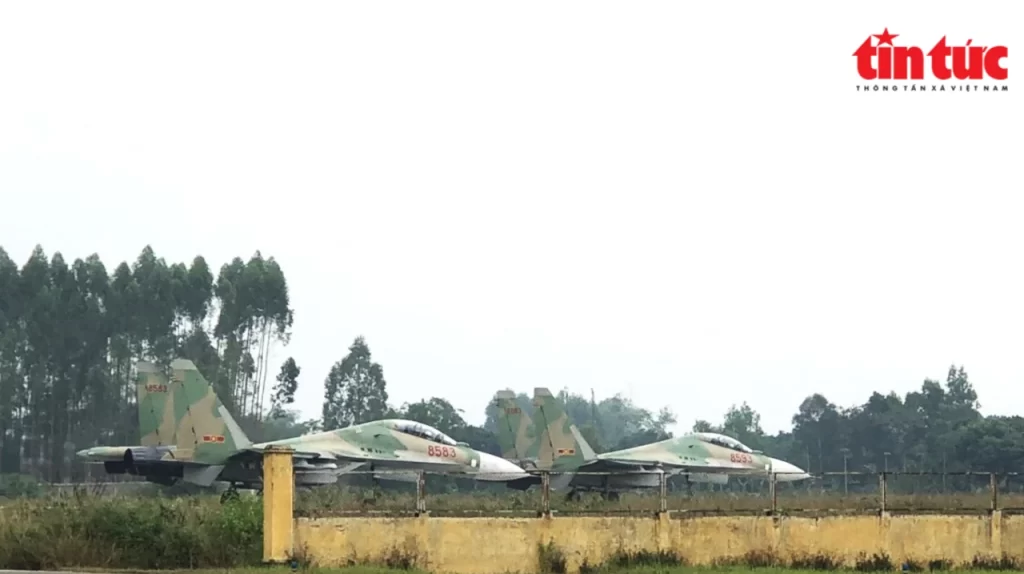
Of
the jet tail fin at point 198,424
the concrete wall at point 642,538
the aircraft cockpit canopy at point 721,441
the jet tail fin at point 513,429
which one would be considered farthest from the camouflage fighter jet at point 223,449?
the concrete wall at point 642,538

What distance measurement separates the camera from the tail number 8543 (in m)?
41.9

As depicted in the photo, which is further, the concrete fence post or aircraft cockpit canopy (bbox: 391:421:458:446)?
aircraft cockpit canopy (bbox: 391:421:458:446)

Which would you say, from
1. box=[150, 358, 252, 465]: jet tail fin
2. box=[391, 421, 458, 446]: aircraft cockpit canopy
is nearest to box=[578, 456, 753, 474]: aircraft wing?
box=[391, 421, 458, 446]: aircraft cockpit canopy

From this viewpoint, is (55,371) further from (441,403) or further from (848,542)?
(848,542)

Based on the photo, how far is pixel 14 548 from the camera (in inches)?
804

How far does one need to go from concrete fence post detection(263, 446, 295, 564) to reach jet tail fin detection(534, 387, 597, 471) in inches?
985

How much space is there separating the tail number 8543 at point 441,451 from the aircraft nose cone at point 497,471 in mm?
1092

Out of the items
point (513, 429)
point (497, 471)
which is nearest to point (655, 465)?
point (497, 471)

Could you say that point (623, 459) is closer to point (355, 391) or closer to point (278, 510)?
point (278, 510)

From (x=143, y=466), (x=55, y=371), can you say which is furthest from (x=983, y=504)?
(x=55, y=371)

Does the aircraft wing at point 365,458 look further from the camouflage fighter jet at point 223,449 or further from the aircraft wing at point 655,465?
the aircraft wing at point 655,465

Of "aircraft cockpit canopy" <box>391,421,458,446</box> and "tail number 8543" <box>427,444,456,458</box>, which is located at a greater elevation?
"aircraft cockpit canopy" <box>391,421,458,446</box>

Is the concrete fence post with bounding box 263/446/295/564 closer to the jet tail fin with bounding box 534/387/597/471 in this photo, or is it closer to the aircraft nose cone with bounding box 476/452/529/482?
the aircraft nose cone with bounding box 476/452/529/482

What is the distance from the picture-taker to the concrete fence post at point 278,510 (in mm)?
19828
